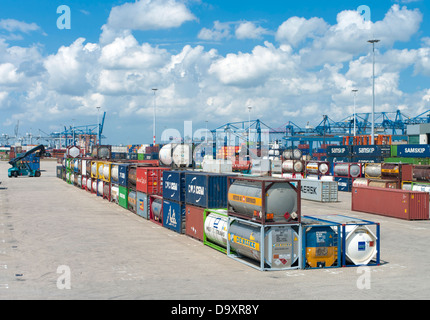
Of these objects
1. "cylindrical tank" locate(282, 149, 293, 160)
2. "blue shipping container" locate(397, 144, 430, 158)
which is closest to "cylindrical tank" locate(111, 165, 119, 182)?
"blue shipping container" locate(397, 144, 430, 158)

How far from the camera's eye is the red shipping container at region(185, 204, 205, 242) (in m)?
26.5

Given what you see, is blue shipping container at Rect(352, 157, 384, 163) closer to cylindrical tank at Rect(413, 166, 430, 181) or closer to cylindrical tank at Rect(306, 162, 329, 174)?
cylindrical tank at Rect(306, 162, 329, 174)

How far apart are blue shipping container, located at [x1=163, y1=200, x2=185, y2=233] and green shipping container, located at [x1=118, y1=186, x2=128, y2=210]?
10897 millimetres

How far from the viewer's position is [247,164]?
8319 cm

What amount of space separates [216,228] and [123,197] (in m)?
21.0

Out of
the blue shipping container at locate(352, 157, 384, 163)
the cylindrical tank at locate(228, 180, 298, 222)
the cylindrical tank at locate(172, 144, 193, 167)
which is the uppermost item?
the cylindrical tank at locate(172, 144, 193, 167)

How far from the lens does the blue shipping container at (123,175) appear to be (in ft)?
137

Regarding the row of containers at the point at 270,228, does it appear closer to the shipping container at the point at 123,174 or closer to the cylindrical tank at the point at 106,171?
the shipping container at the point at 123,174

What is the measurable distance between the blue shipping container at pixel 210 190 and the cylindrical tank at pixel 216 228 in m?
1.02

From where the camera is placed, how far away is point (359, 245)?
68.9ft
